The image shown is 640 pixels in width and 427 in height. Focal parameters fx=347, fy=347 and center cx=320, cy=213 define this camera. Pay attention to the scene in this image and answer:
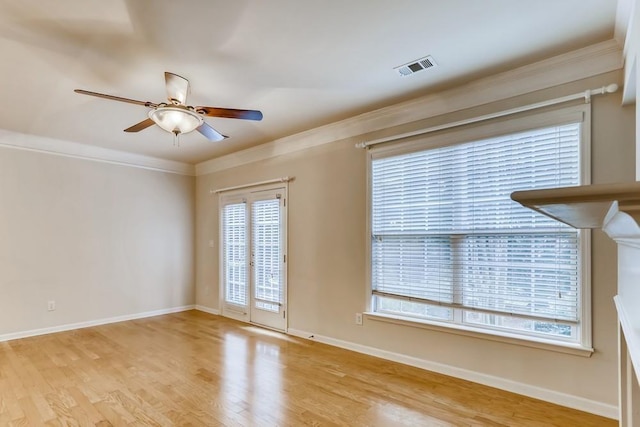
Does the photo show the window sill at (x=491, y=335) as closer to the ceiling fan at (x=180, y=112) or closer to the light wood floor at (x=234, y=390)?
the light wood floor at (x=234, y=390)

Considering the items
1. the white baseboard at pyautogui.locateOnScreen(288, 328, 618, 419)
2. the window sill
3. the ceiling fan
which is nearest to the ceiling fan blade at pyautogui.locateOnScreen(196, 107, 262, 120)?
the ceiling fan

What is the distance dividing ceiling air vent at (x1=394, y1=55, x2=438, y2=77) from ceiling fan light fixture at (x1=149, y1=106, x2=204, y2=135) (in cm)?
167

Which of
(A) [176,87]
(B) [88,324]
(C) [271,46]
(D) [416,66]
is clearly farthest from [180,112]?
(B) [88,324]

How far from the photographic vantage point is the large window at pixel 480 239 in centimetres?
267

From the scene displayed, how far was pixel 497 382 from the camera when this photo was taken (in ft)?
9.62

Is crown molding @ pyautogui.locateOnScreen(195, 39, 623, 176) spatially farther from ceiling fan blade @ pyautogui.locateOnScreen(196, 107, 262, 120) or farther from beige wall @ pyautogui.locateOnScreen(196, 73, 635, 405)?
ceiling fan blade @ pyautogui.locateOnScreen(196, 107, 262, 120)

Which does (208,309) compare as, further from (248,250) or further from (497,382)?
(497,382)

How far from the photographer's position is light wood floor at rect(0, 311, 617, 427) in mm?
2510

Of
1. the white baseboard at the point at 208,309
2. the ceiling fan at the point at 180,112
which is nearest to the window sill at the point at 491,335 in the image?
the ceiling fan at the point at 180,112

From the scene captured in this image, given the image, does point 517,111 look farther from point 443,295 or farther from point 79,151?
point 79,151

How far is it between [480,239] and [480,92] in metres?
1.30

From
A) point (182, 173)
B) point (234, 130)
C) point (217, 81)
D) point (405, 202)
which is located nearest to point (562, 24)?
point (405, 202)

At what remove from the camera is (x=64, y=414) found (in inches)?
101

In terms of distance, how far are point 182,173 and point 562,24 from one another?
18.7 feet
